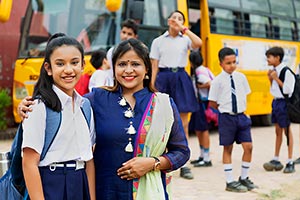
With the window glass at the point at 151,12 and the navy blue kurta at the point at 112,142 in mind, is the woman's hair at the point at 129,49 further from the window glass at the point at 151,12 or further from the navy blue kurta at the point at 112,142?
the window glass at the point at 151,12

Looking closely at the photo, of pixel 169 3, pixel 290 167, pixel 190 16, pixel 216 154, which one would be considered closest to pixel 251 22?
pixel 190 16

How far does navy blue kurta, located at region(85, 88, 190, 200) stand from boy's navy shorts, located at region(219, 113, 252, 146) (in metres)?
3.00

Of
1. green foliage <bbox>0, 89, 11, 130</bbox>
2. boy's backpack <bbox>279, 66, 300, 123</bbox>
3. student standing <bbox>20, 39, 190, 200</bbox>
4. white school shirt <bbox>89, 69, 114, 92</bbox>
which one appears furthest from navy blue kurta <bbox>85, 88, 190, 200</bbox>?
green foliage <bbox>0, 89, 11, 130</bbox>

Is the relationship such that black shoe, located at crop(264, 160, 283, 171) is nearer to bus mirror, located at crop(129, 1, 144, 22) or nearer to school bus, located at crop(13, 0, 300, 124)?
school bus, located at crop(13, 0, 300, 124)

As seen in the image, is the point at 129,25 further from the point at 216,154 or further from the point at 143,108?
the point at 216,154

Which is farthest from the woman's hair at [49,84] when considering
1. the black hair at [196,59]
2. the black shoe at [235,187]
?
the black hair at [196,59]

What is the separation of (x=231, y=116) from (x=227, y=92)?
10.6 inches

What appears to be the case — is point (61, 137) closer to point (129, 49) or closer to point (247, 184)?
point (129, 49)

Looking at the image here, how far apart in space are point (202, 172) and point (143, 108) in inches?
170

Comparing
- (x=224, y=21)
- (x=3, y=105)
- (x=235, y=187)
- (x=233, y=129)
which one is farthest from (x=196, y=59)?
(x=3, y=105)

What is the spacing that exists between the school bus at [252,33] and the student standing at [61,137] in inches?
301

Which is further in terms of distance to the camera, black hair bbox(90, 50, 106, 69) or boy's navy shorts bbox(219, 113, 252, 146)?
black hair bbox(90, 50, 106, 69)

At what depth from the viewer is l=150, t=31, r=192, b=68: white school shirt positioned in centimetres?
648

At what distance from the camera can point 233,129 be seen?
5.68 metres
